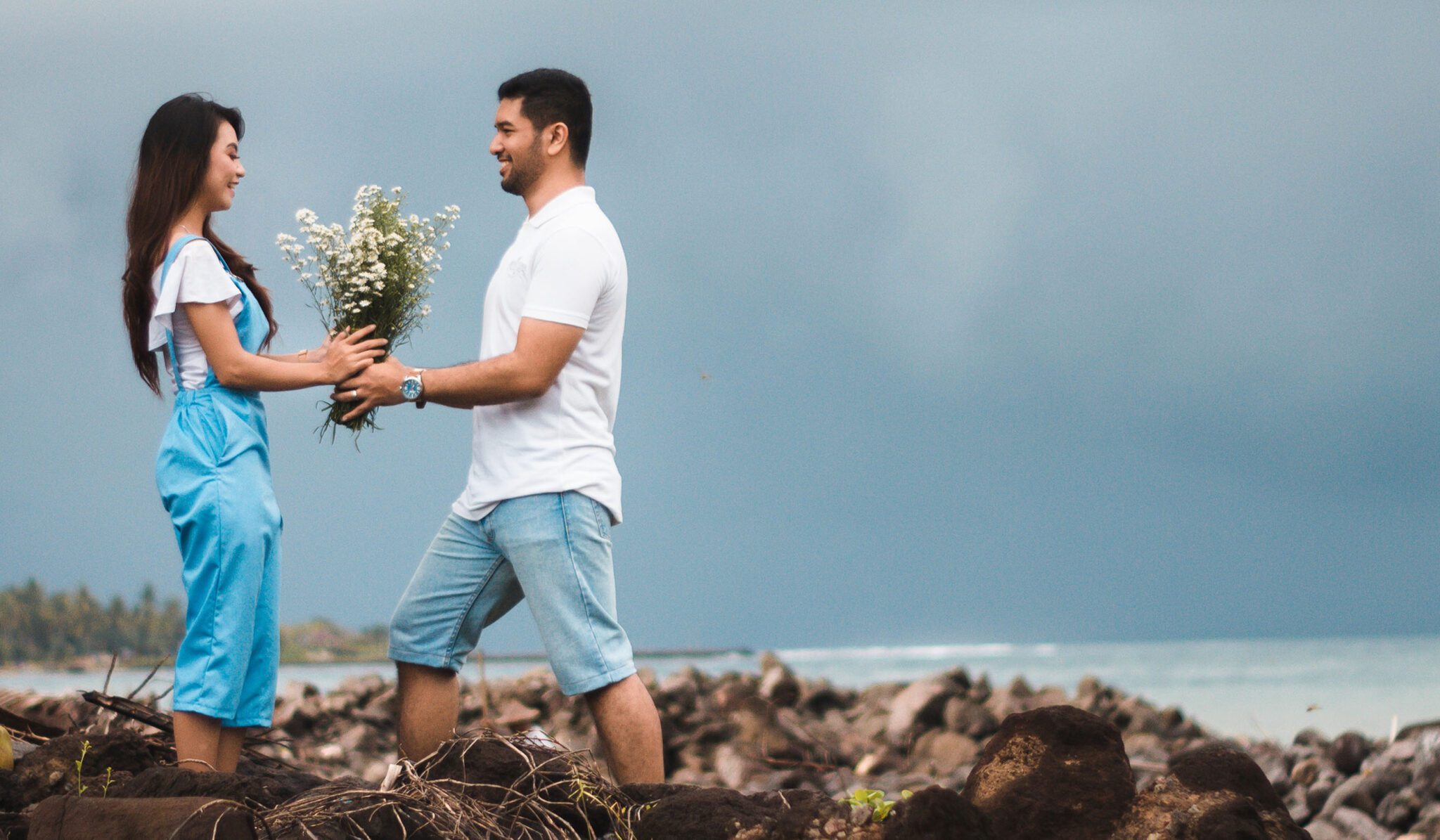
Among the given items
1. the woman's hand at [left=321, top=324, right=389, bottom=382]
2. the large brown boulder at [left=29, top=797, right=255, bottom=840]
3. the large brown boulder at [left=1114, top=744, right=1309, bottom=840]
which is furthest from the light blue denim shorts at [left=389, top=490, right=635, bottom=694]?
the large brown boulder at [left=1114, top=744, right=1309, bottom=840]

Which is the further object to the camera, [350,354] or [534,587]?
[350,354]

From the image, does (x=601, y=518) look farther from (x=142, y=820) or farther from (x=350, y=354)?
(x=142, y=820)

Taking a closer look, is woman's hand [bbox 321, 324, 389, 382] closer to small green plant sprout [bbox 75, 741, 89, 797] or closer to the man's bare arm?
the man's bare arm

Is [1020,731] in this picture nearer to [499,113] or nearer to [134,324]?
[499,113]

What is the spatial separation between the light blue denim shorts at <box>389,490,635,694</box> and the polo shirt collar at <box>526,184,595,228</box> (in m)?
0.84

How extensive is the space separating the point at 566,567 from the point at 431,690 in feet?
2.07

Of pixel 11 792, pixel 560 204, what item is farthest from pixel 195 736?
pixel 560 204

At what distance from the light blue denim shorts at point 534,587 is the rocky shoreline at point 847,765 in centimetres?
26

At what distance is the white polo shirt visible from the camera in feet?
12.2

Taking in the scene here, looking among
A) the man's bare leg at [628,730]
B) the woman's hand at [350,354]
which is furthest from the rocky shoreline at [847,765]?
the woman's hand at [350,354]

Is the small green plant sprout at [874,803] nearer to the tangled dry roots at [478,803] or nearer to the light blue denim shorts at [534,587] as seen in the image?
the tangled dry roots at [478,803]

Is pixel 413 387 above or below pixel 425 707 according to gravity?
above

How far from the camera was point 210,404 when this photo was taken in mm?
3580

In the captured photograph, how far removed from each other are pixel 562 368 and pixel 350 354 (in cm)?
65
